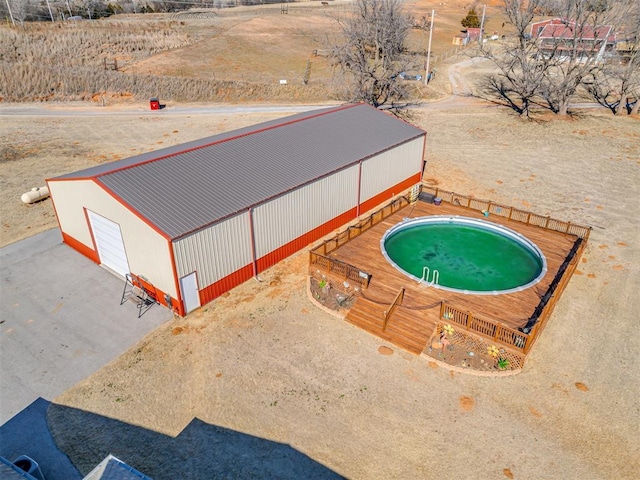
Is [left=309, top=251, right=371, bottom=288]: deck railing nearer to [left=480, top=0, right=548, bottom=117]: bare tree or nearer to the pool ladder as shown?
the pool ladder

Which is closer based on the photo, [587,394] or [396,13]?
[587,394]

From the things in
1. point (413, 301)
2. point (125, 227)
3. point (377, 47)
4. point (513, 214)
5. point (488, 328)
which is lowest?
point (413, 301)

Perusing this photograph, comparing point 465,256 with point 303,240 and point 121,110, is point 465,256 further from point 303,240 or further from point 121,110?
point 121,110

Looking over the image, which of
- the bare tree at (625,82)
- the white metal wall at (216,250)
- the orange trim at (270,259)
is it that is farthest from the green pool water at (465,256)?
the bare tree at (625,82)

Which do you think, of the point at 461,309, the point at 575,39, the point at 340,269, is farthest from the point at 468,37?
the point at 461,309

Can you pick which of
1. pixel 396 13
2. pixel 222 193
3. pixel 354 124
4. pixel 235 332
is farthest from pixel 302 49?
pixel 235 332

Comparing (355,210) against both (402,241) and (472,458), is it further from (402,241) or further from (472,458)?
(472,458)

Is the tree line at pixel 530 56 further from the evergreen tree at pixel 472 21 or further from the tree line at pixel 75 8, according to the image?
the tree line at pixel 75 8
